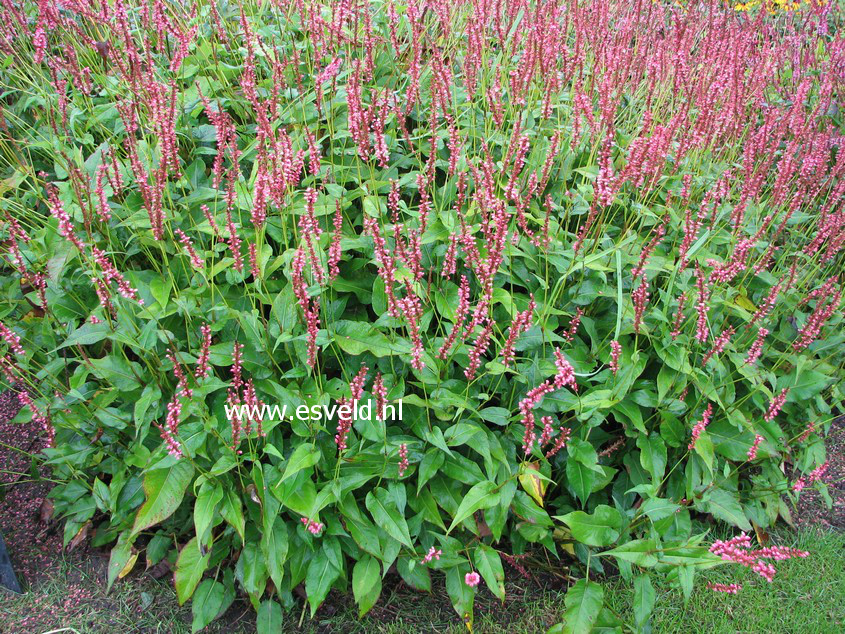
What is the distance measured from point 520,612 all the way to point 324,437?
1086 millimetres

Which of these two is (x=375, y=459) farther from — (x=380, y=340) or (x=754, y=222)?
(x=754, y=222)

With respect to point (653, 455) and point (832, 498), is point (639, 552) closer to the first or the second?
point (653, 455)

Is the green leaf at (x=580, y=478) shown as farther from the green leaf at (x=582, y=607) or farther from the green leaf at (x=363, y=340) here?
the green leaf at (x=363, y=340)

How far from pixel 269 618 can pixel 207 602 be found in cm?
25

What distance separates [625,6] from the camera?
4.98 meters

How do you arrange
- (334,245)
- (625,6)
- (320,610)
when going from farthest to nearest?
(625,6) → (320,610) → (334,245)

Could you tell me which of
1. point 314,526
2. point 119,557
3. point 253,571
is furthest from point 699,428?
point 119,557

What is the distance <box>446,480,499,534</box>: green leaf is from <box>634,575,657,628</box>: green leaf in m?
0.64

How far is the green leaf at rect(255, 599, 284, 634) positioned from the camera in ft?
8.01

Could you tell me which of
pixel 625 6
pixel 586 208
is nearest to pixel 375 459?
pixel 586 208

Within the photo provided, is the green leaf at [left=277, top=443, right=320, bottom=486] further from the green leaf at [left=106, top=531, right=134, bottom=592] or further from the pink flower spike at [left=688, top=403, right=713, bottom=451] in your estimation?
the pink flower spike at [left=688, top=403, right=713, bottom=451]

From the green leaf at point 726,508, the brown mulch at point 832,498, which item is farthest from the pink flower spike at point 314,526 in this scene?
the brown mulch at point 832,498

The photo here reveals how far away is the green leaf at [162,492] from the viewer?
7.70ft

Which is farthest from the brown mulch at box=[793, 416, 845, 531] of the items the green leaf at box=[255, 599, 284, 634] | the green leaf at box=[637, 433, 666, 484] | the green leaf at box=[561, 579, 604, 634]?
the green leaf at box=[255, 599, 284, 634]
